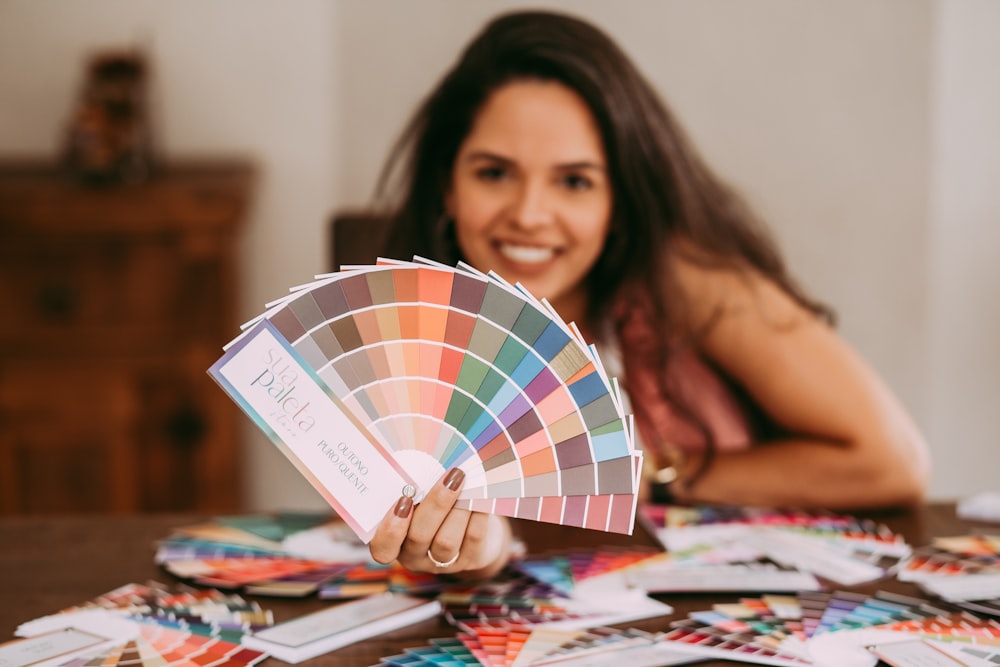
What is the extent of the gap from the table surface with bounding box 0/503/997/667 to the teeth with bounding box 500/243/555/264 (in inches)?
16.1

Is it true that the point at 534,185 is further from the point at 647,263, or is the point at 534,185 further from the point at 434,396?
the point at 434,396

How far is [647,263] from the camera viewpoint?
59.9 inches

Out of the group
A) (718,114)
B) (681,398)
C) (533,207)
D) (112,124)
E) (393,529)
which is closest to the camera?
(393,529)

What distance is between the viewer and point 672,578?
0.97 meters

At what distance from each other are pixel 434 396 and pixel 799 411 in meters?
0.81

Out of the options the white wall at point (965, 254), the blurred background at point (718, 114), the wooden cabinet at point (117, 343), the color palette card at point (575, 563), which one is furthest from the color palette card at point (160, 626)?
the white wall at point (965, 254)

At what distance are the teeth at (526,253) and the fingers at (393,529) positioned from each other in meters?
0.64

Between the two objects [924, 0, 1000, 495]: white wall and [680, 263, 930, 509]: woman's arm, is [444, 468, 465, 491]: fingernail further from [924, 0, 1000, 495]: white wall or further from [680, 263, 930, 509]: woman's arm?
[924, 0, 1000, 495]: white wall

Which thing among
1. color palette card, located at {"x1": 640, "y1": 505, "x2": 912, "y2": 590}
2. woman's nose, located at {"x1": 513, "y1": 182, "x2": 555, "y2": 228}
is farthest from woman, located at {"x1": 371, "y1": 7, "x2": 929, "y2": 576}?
color palette card, located at {"x1": 640, "y1": 505, "x2": 912, "y2": 590}

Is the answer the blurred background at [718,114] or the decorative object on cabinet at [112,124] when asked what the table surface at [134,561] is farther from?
the blurred background at [718,114]

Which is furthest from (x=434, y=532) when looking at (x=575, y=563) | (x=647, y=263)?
(x=647, y=263)

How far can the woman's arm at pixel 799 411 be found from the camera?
1334 mm

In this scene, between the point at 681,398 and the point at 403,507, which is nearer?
the point at 403,507

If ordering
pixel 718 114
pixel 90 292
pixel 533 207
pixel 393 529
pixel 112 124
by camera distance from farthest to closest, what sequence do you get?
pixel 718 114, pixel 112 124, pixel 90 292, pixel 533 207, pixel 393 529
